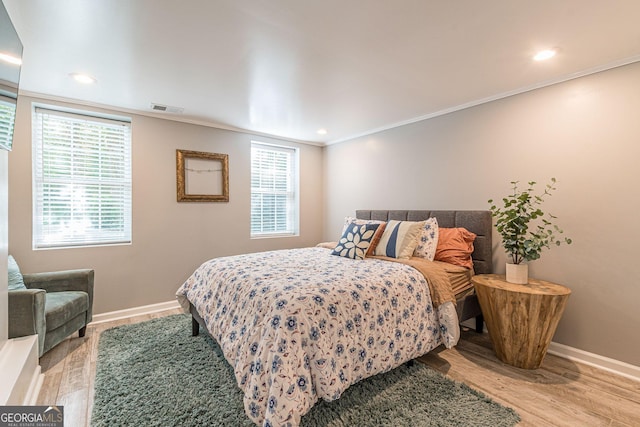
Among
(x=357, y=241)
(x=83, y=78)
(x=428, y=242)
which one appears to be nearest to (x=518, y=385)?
(x=428, y=242)

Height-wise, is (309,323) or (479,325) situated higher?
(309,323)

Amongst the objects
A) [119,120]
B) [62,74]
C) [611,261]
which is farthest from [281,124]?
[611,261]

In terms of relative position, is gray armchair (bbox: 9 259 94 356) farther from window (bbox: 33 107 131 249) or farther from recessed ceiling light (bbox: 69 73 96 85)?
recessed ceiling light (bbox: 69 73 96 85)

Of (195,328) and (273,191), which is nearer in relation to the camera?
(195,328)

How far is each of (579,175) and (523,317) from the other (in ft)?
4.23

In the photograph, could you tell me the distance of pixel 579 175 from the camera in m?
2.40

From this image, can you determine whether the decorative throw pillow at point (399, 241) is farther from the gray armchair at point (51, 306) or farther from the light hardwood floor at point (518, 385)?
the gray armchair at point (51, 306)

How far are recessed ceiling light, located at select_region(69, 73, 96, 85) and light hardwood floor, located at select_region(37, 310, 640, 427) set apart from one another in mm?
2345

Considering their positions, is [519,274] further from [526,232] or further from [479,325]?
[479,325]

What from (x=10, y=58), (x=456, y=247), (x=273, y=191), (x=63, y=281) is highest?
(x=10, y=58)

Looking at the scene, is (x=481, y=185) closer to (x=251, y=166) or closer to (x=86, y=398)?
(x=251, y=166)

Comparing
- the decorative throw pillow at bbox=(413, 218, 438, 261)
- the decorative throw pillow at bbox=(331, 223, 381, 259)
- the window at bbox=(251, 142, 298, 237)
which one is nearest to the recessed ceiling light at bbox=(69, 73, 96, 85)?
the window at bbox=(251, 142, 298, 237)

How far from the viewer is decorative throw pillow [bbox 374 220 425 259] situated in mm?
2785

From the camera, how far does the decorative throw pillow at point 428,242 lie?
285 centimetres
